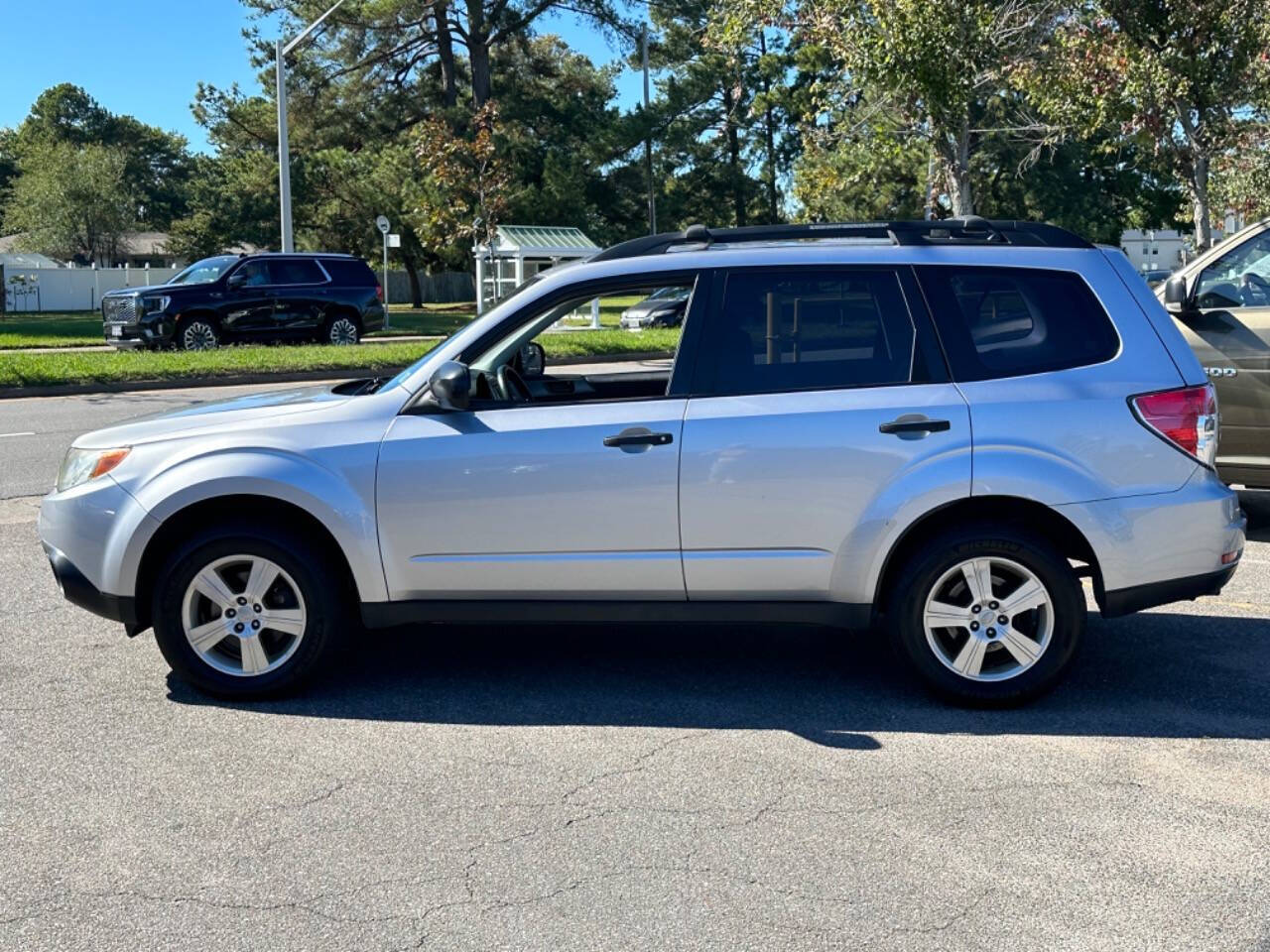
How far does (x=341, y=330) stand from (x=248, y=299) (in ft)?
6.29

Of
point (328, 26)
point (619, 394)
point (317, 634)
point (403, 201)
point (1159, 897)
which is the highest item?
point (328, 26)

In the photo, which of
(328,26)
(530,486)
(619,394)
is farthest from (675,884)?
(328,26)

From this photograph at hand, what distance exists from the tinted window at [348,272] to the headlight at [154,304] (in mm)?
3109

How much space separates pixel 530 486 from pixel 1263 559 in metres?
4.93

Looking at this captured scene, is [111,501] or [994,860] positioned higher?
[111,501]

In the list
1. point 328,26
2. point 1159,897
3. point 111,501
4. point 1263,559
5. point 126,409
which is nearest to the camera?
point 1159,897

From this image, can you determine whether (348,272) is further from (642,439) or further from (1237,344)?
(642,439)

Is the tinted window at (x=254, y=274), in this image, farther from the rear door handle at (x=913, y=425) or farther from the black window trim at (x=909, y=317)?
the rear door handle at (x=913, y=425)

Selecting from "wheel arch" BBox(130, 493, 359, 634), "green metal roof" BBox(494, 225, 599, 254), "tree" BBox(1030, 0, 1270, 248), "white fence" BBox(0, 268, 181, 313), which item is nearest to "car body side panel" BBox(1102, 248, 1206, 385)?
"wheel arch" BBox(130, 493, 359, 634)

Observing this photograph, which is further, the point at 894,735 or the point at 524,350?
the point at 524,350

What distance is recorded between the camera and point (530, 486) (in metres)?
5.04

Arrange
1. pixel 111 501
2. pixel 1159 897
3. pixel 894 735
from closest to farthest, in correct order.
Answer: pixel 1159 897
pixel 894 735
pixel 111 501

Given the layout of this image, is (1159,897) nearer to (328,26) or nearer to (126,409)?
(126,409)

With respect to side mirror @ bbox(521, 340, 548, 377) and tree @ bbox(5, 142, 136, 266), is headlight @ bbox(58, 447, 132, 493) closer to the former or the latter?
side mirror @ bbox(521, 340, 548, 377)
